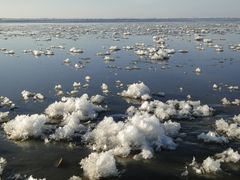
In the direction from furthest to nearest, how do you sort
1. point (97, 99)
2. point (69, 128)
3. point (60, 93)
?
point (60, 93) < point (97, 99) < point (69, 128)

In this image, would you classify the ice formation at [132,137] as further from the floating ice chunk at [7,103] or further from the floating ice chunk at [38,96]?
the floating ice chunk at [38,96]

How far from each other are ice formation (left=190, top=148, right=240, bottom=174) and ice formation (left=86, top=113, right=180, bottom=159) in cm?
144

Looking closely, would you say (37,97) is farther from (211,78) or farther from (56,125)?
(211,78)

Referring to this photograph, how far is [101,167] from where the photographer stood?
11445 mm

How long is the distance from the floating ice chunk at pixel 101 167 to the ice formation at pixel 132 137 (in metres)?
1.28

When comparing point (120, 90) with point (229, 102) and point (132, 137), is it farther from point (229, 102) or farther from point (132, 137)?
point (132, 137)

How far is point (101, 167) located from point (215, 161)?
10.3 ft

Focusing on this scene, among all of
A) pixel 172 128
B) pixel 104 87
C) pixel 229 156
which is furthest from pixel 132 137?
pixel 104 87

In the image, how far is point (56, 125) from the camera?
52.5ft

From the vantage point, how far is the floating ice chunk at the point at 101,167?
1143 cm

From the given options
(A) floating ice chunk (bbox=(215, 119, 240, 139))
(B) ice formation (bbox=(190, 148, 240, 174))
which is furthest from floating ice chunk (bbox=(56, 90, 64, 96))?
(B) ice formation (bbox=(190, 148, 240, 174))

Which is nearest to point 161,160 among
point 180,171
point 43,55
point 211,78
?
point 180,171

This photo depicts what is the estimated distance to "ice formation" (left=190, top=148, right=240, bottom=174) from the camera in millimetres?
11758

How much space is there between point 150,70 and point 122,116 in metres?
12.6
